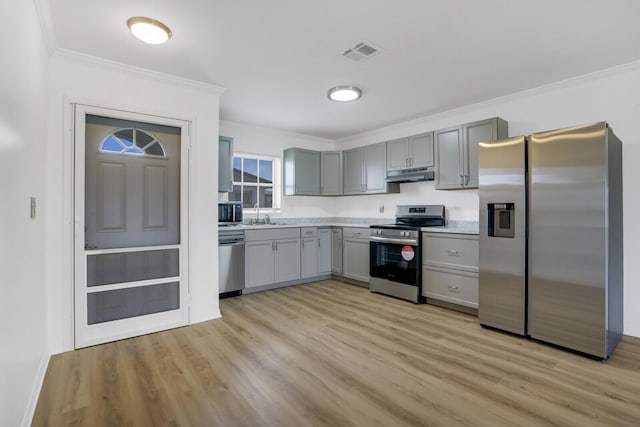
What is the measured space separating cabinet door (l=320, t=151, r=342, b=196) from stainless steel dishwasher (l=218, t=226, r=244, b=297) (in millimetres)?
1836

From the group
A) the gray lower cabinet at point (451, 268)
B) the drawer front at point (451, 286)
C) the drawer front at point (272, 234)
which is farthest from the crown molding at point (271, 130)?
the drawer front at point (451, 286)

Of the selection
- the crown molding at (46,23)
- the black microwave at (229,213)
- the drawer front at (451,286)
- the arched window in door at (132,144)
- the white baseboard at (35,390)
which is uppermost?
the crown molding at (46,23)

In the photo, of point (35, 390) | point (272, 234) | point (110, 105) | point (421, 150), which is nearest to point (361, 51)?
point (421, 150)

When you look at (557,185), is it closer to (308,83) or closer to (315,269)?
(308,83)

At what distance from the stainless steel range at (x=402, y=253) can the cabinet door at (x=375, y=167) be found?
0.52 m

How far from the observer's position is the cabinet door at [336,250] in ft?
16.9

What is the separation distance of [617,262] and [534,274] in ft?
2.32

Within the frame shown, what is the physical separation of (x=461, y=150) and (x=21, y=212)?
13.1ft

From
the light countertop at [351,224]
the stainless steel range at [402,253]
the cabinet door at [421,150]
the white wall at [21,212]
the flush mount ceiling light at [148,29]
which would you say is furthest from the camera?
the cabinet door at [421,150]

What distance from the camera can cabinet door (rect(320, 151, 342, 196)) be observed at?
547 cm

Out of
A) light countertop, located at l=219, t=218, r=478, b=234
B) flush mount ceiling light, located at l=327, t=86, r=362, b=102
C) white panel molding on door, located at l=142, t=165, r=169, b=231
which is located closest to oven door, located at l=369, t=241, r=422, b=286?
light countertop, located at l=219, t=218, r=478, b=234

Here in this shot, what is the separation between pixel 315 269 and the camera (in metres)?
5.09

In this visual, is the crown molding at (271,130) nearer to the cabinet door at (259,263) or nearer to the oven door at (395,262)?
the cabinet door at (259,263)

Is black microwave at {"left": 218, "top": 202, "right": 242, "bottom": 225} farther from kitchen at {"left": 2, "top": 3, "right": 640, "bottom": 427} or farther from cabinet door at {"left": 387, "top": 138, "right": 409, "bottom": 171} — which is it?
cabinet door at {"left": 387, "top": 138, "right": 409, "bottom": 171}
